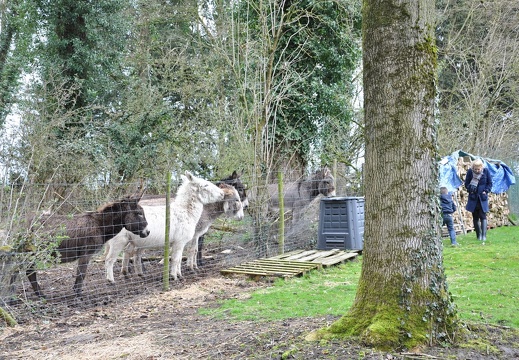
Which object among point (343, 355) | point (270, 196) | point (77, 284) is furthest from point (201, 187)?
point (343, 355)

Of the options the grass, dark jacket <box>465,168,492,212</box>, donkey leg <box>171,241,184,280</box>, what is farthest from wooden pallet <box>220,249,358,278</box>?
dark jacket <box>465,168,492,212</box>

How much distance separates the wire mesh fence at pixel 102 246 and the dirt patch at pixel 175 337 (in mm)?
461

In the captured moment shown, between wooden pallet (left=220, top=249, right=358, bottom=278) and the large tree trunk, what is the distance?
4782 mm

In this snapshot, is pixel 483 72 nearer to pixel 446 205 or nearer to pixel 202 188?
pixel 446 205

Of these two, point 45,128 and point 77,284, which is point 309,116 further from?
point 77,284

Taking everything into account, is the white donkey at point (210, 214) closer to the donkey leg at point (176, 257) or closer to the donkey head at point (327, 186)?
the donkey leg at point (176, 257)

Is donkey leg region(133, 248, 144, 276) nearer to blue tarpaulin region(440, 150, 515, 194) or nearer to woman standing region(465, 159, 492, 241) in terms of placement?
blue tarpaulin region(440, 150, 515, 194)

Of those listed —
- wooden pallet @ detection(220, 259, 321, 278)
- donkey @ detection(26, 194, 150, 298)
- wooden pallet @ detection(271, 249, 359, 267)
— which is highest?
donkey @ detection(26, 194, 150, 298)

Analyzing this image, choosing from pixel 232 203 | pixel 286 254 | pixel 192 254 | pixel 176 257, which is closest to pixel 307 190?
pixel 286 254

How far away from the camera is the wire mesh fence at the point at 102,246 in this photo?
6.89 metres

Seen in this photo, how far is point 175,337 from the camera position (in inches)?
216

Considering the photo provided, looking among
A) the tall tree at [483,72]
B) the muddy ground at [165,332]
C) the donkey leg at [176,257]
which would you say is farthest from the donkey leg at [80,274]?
the tall tree at [483,72]

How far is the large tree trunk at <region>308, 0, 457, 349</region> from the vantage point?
4301 millimetres

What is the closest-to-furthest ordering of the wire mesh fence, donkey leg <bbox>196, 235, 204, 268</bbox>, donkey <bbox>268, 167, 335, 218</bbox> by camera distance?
1. the wire mesh fence
2. donkey leg <bbox>196, 235, 204, 268</bbox>
3. donkey <bbox>268, 167, 335, 218</bbox>
